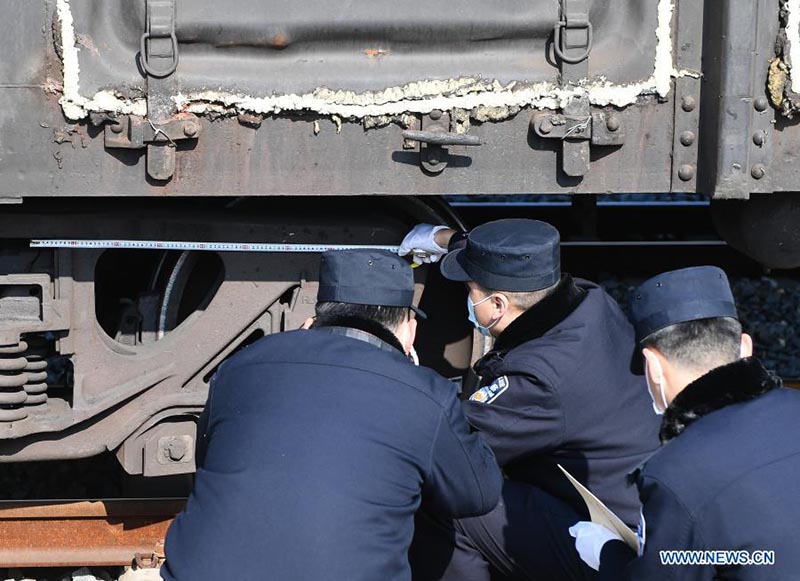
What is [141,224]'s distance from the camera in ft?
11.4

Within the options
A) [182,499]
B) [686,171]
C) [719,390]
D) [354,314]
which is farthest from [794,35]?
[182,499]

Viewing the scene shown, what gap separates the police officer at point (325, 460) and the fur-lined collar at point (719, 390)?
0.57 metres

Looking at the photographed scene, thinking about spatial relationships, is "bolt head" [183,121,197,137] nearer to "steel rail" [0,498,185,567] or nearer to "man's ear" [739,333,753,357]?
"steel rail" [0,498,185,567]

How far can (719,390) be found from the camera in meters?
2.21

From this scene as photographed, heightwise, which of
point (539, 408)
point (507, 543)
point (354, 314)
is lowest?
point (507, 543)

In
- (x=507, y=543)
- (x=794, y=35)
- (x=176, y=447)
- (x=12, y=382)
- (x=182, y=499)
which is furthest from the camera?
(x=182, y=499)

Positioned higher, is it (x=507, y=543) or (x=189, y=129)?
(x=189, y=129)

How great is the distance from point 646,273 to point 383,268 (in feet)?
9.22

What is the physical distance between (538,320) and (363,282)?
70 centimetres

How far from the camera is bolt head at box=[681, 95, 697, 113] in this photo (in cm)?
304

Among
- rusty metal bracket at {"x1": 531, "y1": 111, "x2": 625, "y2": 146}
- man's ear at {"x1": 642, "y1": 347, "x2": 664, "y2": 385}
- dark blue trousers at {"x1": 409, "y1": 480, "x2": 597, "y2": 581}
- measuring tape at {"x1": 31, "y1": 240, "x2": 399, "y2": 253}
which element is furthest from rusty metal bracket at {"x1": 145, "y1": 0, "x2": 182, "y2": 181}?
man's ear at {"x1": 642, "y1": 347, "x2": 664, "y2": 385}

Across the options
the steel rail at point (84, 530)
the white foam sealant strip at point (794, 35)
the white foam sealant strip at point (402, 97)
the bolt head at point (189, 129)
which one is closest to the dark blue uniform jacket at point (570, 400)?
the white foam sealant strip at point (402, 97)

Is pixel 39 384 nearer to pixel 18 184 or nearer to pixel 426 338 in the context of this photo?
pixel 18 184

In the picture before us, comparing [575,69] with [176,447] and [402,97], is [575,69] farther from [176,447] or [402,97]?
[176,447]
